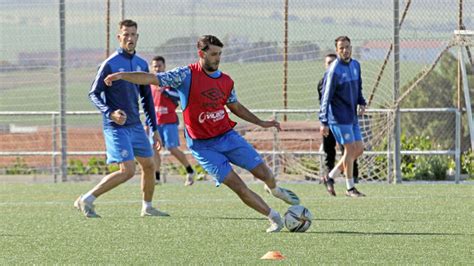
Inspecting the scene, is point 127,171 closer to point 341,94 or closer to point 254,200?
point 254,200

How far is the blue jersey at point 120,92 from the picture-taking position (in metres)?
13.9

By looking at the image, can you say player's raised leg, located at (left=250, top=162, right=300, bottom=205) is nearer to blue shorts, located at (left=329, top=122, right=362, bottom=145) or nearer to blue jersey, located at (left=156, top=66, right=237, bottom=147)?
blue jersey, located at (left=156, top=66, right=237, bottom=147)

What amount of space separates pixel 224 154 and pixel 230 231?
73 cm

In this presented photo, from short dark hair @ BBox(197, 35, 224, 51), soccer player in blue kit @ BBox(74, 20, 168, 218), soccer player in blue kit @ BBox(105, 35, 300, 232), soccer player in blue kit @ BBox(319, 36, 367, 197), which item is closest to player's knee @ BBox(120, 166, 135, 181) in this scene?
soccer player in blue kit @ BBox(74, 20, 168, 218)

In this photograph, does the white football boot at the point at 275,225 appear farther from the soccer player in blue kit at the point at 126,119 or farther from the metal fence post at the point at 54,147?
the metal fence post at the point at 54,147

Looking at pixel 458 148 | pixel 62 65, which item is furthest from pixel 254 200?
pixel 62 65

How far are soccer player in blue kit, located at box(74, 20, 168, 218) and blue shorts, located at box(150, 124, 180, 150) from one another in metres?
5.83

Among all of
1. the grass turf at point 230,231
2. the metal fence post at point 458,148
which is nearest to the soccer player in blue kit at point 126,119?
the grass turf at point 230,231

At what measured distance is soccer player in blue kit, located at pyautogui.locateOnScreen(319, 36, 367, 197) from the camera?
17.0 meters

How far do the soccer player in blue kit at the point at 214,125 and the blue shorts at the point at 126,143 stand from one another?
5.96 ft

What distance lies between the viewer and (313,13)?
22.5m

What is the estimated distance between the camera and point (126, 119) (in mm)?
14117

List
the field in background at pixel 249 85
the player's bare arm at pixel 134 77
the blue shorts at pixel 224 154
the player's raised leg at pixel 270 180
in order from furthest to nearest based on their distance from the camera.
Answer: the field in background at pixel 249 85 < the player's raised leg at pixel 270 180 < the blue shorts at pixel 224 154 < the player's bare arm at pixel 134 77

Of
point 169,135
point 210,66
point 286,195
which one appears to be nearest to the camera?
point 210,66
